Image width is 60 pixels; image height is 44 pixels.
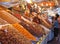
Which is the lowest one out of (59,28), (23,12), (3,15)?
(59,28)

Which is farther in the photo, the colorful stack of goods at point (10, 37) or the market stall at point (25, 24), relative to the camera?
the market stall at point (25, 24)

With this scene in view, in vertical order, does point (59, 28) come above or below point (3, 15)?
below

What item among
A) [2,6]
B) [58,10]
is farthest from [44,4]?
[2,6]

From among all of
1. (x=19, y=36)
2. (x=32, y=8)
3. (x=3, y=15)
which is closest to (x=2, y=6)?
(x=3, y=15)

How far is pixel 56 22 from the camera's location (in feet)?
20.0

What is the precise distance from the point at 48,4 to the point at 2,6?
4339mm

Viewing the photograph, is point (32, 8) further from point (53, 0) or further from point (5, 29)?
point (53, 0)

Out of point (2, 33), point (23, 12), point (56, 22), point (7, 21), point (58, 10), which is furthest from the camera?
point (58, 10)

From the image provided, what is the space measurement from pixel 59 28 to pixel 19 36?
171 inches

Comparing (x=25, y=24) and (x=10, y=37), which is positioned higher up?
(x=10, y=37)

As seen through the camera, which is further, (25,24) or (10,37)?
(25,24)

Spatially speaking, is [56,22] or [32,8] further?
[56,22]

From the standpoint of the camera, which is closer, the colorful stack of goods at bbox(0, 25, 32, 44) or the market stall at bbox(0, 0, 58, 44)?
the colorful stack of goods at bbox(0, 25, 32, 44)

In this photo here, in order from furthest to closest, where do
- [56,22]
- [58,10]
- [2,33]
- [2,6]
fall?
[58,10]
[56,22]
[2,6]
[2,33]
